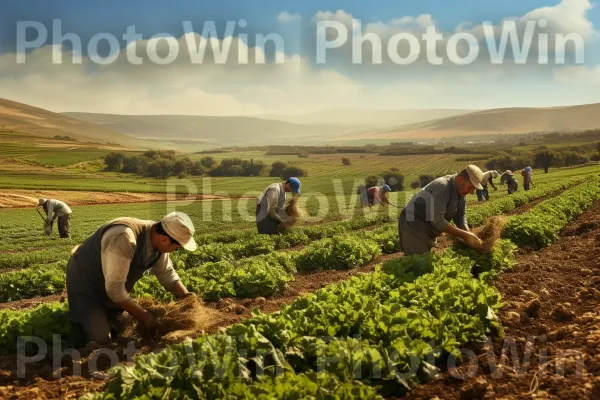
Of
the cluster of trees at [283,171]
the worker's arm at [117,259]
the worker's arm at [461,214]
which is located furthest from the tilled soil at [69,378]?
the cluster of trees at [283,171]

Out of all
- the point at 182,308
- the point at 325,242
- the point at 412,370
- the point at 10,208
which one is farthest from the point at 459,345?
the point at 10,208

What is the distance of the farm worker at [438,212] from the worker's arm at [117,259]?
4435mm

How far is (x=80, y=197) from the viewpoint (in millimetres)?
34062

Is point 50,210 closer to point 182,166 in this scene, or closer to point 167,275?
point 167,275

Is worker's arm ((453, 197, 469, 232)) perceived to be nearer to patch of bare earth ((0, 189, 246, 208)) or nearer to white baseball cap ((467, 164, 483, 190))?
white baseball cap ((467, 164, 483, 190))

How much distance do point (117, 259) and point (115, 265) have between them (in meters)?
0.07

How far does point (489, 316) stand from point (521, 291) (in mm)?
1985

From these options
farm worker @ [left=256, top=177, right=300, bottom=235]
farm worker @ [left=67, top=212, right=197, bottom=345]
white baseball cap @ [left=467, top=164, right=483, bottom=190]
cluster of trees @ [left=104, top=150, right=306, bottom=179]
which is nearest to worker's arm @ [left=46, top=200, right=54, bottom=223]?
farm worker @ [left=256, top=177, right=300, bottom=235]

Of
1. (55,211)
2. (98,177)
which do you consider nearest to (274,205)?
(55,211)

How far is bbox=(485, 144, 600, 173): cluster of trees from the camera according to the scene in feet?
189

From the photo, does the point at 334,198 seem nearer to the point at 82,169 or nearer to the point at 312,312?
the point at 82,169

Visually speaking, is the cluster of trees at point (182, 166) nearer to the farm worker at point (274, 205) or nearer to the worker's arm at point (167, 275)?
the farm worker at point (274, 205)

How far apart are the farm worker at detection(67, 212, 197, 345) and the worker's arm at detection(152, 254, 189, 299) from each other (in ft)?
0.04

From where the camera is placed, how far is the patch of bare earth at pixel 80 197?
30062mm
